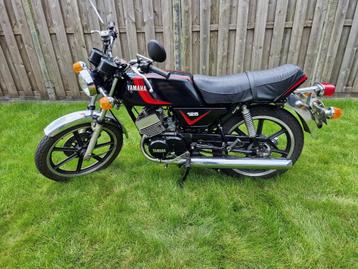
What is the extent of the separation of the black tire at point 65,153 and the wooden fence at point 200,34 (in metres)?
1.97

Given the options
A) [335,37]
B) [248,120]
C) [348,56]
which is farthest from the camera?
[348,56]

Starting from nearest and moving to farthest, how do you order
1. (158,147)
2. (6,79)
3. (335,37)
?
(158,147) → (335,37) → (6,79)

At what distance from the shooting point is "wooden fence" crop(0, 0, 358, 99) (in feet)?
12.6

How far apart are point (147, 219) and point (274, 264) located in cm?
104

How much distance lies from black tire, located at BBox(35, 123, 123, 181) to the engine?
34 cm

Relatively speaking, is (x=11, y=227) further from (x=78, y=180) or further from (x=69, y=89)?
(x=69, y=89)

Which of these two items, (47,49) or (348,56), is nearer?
(348,56)

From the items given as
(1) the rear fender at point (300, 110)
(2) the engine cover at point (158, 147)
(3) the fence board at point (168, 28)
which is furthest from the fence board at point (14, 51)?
(1) the rear fender at point (300, 110)

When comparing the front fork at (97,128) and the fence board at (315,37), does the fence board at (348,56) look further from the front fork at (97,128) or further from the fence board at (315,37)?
the front fork at (97,128)

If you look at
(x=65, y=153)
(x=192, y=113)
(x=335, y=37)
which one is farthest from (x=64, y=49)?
(x=335, y=37)

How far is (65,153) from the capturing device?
2.68m

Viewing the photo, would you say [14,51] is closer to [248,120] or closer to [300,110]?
[248,120]

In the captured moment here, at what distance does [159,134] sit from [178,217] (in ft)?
2.44

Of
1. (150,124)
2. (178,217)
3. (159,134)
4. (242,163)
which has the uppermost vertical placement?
(150,124)
